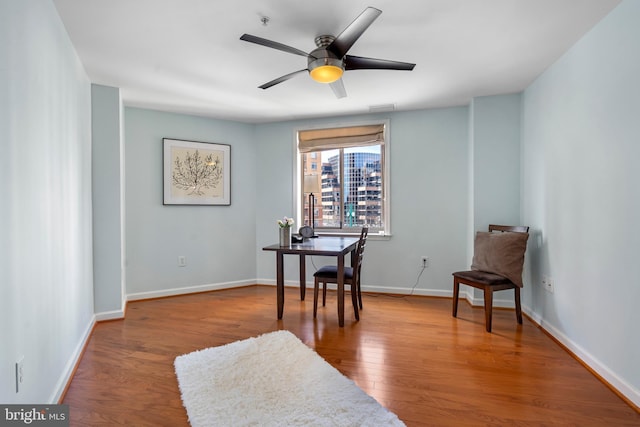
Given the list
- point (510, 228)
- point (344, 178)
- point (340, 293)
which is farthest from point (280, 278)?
point (510, 228)

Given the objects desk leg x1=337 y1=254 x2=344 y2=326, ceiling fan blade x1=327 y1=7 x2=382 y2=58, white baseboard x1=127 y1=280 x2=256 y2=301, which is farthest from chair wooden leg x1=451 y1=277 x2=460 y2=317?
white baseboard x1=127 y1=280 x2=256 y2=301

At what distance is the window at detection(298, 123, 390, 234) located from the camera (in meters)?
4.58

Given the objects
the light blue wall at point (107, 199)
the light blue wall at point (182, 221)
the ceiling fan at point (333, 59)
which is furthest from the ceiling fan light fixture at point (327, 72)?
the light blue wall at point (182, 221)

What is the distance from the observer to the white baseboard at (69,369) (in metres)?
1.99

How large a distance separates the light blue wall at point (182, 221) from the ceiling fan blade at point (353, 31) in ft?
9.70

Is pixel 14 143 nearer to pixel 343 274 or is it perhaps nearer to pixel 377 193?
pixel 343 274

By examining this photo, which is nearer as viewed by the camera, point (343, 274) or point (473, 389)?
point (473, 389)

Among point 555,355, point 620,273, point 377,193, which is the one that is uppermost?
point 377,193

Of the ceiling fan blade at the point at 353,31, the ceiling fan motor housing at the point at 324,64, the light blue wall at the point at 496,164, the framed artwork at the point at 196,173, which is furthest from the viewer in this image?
the framed artwork at the point at 196,173

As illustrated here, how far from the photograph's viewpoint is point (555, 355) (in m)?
2.60

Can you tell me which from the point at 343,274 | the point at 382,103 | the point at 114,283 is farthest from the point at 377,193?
the point at 114,283

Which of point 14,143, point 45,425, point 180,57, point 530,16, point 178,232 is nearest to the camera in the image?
point 14,143

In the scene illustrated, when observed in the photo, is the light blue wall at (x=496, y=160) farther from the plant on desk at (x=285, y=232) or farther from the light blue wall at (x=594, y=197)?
the plant on desk at (x=285, y=232)

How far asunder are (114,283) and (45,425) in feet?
6.63
